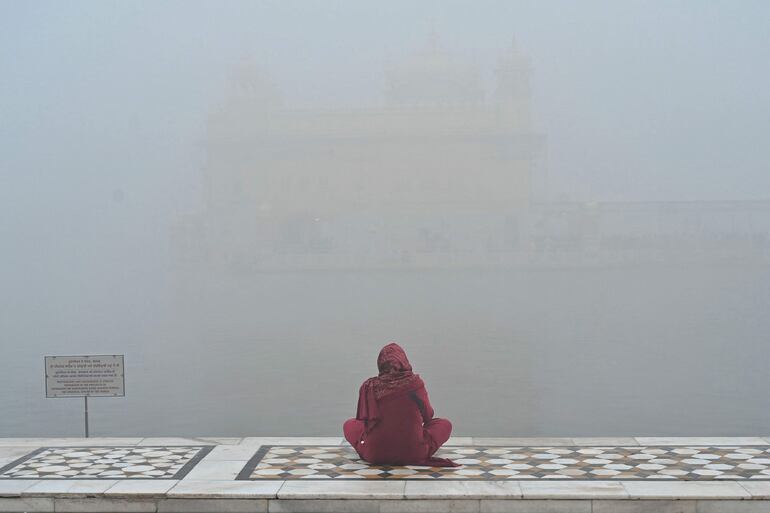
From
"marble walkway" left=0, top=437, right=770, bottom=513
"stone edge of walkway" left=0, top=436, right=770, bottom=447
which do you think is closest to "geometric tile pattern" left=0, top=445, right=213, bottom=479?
"marble walkway" left=0, top=437, right=770, bottom=513

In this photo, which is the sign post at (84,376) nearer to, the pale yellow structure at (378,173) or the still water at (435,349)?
the still water at (435,349)

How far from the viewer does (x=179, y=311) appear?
912 inches

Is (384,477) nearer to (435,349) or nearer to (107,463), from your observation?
(107,463)

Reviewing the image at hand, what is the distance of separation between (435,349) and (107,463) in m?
13.1

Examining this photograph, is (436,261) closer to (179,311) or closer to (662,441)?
(179,311)

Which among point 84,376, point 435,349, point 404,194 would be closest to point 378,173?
point 404,194

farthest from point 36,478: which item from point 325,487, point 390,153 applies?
point 390,153

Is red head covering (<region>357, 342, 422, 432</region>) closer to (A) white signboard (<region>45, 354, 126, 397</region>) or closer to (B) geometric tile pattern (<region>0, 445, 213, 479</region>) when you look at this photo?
(B) geometric tile pattern (<region>0, 445, 213, 479</region>)

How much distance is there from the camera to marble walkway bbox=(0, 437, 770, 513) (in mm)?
4121

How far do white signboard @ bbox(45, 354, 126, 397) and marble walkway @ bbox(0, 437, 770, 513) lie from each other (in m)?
0.71

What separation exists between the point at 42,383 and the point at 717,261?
17.4 m

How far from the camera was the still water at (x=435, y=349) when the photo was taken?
11430 millimetres

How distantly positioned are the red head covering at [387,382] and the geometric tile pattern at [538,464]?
9.0 inches

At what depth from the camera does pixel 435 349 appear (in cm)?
1789
